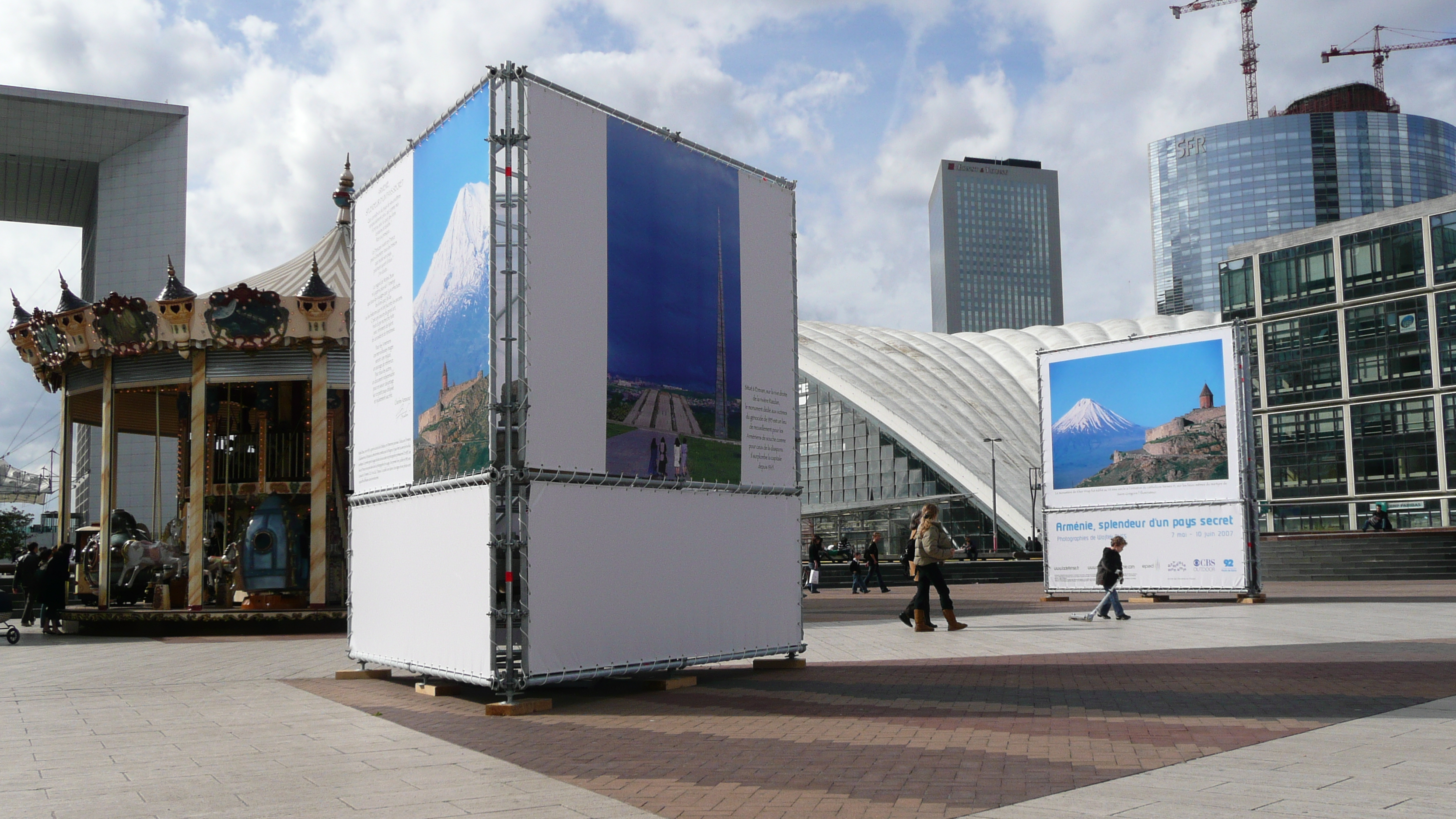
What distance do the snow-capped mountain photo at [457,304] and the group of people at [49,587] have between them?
40.8 feet

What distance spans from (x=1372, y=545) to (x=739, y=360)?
1148 inches

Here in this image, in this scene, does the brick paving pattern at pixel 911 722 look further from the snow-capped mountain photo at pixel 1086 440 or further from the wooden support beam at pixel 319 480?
the snow-capped mountain photo at pixel 1086 440

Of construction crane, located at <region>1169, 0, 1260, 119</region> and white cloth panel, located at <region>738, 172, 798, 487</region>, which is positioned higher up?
construction crane, located at <region>1169, 0, 1260, 119</region>

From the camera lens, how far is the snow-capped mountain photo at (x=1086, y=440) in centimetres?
2406

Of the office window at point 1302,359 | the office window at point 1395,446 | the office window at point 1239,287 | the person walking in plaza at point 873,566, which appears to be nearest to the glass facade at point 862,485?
the office window at point 1302,359

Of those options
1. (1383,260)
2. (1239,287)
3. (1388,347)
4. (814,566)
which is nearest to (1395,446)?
(1388,347)

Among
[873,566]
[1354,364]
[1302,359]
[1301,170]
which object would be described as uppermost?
[1301,170]

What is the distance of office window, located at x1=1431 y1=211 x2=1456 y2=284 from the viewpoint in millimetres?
56812

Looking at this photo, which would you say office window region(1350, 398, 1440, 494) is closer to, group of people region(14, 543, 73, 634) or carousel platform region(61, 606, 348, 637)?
carousel platform region(61, 606, 348, 637)

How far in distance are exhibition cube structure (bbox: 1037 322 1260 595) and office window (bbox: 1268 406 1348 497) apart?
4487cm

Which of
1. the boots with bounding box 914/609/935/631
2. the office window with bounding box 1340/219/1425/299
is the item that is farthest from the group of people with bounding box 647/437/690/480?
the office window with bounding box 1340/219/1425/299

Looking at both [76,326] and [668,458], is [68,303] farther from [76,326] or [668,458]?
[668,458]

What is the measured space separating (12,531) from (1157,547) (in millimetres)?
91150

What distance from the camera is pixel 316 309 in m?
19.6
